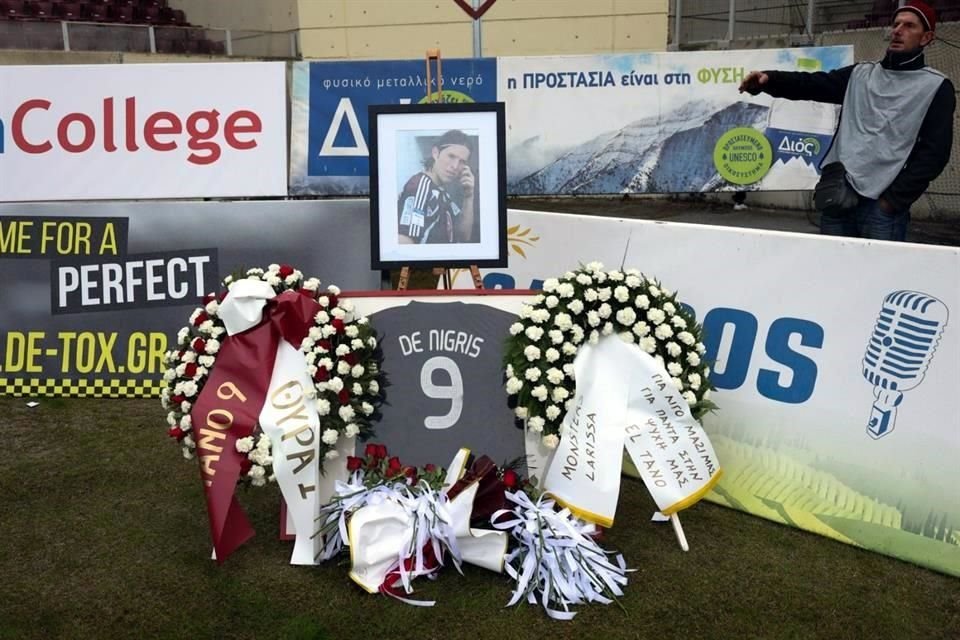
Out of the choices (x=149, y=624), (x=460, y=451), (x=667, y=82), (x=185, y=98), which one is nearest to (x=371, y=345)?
(x=460, y=451)

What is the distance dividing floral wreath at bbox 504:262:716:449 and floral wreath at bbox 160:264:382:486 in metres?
0.57

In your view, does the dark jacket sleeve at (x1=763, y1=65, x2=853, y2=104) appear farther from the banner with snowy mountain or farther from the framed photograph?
the banner with snowy mountain

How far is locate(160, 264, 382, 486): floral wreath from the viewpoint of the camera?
3275mm

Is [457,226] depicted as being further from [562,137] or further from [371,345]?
[562,137]

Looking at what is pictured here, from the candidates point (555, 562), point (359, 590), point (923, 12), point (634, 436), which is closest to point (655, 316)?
point (634, 436)

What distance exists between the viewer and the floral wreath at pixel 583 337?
3.28 metres

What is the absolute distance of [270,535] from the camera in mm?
3457

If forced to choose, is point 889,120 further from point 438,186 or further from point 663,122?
point 663,122

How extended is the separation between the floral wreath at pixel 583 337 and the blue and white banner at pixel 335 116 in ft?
19.4

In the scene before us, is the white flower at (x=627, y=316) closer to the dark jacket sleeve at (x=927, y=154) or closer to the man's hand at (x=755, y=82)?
the man's hand at (x=755, y=82)

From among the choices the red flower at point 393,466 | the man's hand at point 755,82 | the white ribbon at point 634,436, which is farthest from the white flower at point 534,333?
the man's hand at point 755,82

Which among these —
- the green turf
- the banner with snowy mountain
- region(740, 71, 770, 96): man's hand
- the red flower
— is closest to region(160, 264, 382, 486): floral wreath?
the red flower

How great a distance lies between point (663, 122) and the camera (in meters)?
9.68

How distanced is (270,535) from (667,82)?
7.65m
